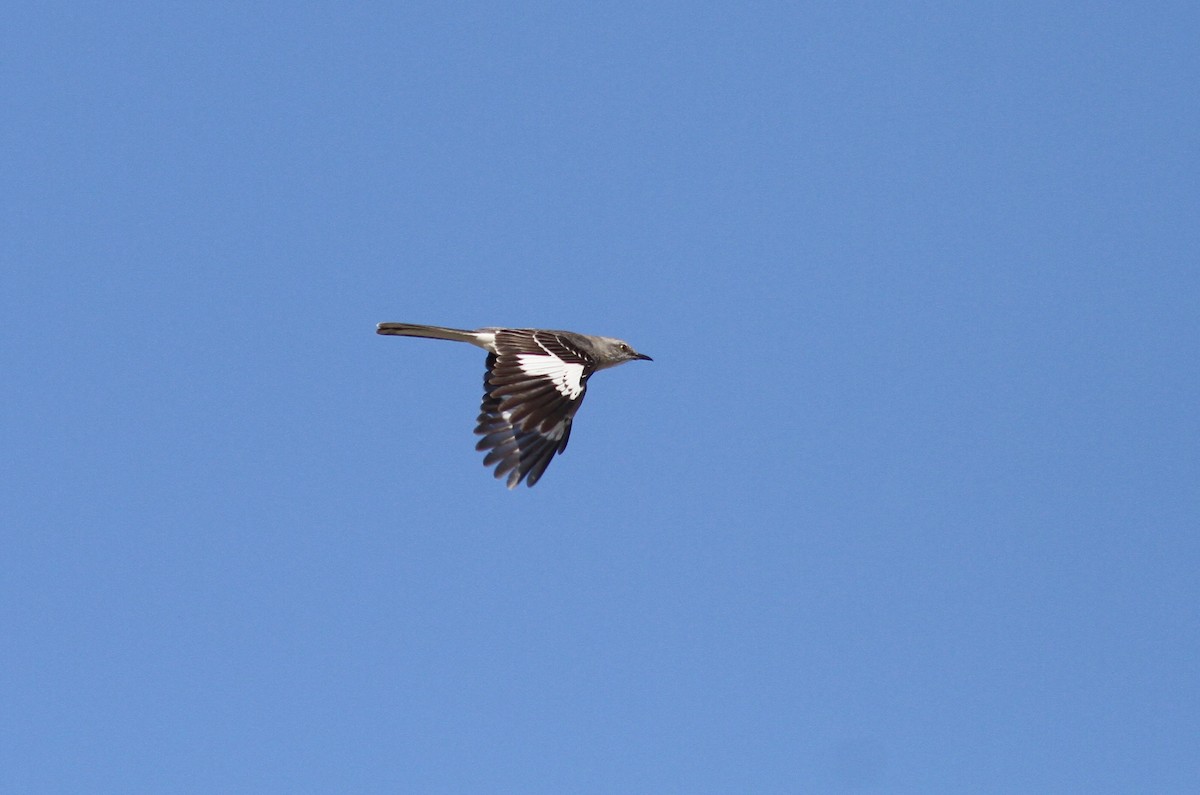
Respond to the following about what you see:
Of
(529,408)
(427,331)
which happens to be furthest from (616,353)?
(529,408)

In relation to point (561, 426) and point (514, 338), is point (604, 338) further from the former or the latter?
point (561, 426)

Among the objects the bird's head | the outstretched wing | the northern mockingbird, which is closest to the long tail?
the northern mockingbird

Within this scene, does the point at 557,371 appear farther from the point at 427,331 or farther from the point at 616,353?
the point at 616,353

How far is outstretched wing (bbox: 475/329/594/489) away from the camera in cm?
1369

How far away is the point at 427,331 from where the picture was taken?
1556 centimetres

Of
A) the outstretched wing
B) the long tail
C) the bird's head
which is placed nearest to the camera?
the outstretched wing

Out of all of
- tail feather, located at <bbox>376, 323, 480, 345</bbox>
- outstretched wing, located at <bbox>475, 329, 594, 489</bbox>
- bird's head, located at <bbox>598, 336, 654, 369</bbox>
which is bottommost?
outstretched wing, located at <bbox>475, 329, 594, 489</bbox>

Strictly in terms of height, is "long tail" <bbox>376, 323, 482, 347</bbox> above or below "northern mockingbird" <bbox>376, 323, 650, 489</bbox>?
above

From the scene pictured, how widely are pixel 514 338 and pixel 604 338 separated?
2513 millimetres

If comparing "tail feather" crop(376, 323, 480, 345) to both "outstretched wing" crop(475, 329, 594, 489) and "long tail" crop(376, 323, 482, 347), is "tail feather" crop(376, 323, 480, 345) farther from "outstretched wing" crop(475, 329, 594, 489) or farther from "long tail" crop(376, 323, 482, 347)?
"outstretched wing" crop(475, 329, 594, 489)

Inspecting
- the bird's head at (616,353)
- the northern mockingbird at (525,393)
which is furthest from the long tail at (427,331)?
the bird's head at (616,353)

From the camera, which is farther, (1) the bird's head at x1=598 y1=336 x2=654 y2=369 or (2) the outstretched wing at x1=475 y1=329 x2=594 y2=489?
(1) the bird's head at x1=598 y1=336 x2=654 y2=369

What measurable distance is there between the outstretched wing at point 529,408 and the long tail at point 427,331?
33.6 inches

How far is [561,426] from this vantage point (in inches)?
544
